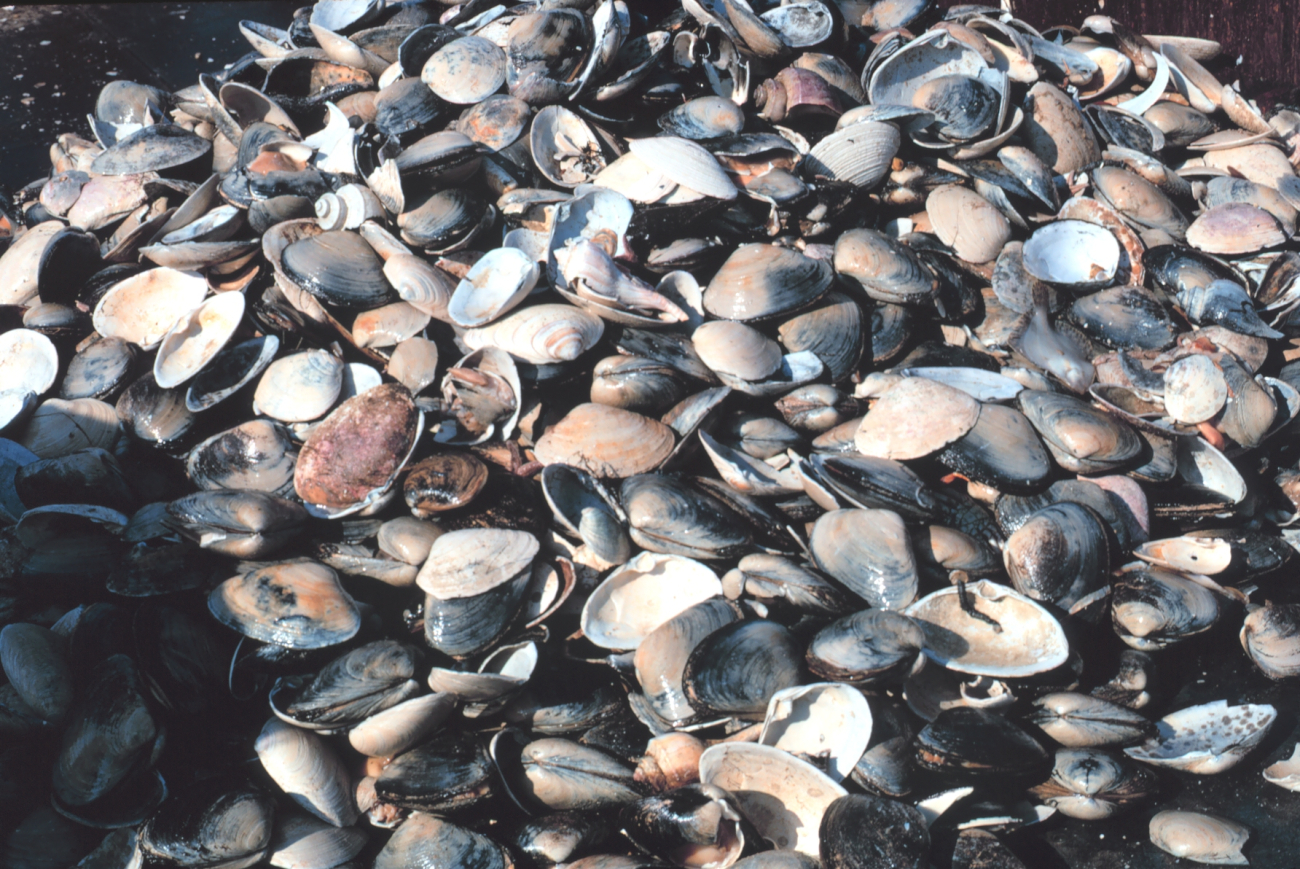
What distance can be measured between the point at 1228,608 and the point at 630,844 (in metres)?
2.02

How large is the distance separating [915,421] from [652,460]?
2.88 ft

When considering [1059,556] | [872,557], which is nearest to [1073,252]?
[1059,556]

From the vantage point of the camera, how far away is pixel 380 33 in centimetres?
412

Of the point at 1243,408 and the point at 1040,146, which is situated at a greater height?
the point at 1040,146

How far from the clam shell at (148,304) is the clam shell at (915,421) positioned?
257cm

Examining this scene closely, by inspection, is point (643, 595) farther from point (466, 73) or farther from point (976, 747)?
point (466, 73)

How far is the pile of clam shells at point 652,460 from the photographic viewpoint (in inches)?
90.5

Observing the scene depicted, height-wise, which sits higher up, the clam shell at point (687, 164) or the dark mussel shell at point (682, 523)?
the clam shell at point (687, 164)

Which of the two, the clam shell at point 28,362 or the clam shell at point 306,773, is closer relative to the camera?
the clam shell at point 306,773

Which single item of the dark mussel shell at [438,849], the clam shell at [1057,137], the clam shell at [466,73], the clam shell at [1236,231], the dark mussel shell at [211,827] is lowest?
the dark mussel shell at [438,849]

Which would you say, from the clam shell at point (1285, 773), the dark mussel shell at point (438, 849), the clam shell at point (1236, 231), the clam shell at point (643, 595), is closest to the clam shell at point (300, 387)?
the clam shell at point (643, 595)

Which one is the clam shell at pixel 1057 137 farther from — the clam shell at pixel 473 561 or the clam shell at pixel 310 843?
the clam shell at pixel 310 843

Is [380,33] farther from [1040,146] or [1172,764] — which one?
[1172,764]

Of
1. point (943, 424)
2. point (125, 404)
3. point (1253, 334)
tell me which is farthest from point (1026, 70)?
point (125, 404)
